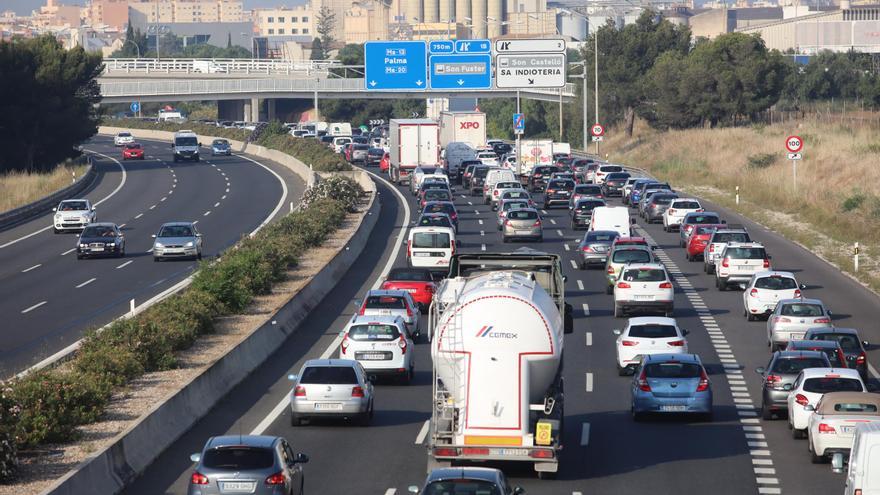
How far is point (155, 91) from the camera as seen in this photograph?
137125 mm

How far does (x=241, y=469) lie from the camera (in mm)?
18781

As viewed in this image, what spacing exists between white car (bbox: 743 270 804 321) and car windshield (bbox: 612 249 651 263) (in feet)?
19.0

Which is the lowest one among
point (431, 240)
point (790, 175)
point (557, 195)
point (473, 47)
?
point (431, 240)

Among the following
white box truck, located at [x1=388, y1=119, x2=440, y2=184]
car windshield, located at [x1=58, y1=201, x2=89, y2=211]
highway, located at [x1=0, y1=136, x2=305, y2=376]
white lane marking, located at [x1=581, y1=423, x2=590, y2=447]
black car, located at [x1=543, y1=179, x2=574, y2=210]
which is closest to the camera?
white lane marking, located at [x1=581, y1=423, x2=590, y2=447]

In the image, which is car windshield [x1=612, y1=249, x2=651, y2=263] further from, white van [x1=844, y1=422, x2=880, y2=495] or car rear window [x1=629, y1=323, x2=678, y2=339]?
white van [x1=844, y1=422, x2=880, y2=495]

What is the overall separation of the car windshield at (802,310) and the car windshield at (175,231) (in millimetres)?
26478

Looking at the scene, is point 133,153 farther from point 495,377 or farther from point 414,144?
point 495,377

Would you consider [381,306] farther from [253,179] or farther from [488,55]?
[253,179]

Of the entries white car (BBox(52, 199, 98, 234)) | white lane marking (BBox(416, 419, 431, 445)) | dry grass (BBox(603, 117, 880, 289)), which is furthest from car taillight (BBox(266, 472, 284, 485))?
white car (BBox(52, 199, 98, 234))

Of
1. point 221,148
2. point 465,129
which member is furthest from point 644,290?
point 221,148

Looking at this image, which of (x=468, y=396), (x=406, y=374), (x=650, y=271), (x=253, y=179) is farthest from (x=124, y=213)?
(x=468, y=396)

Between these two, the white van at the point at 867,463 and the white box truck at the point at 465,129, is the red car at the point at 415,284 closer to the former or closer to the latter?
the white van at the point at 867,463

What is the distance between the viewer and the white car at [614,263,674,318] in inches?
1634

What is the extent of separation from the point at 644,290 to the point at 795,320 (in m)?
6.24
